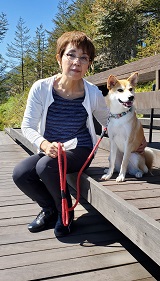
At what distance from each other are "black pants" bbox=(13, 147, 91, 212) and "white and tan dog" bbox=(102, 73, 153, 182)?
0.80ft

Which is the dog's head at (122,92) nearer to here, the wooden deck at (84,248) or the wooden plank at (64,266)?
the wooden deck at (84,248)

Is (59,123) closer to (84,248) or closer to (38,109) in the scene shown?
(38,109)

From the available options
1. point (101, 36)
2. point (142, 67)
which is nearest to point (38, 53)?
point (101, 36)

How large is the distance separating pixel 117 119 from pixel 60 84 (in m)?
0.54

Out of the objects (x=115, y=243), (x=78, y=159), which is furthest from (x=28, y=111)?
(x=115, y=243)

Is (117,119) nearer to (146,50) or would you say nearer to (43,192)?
(43,192)

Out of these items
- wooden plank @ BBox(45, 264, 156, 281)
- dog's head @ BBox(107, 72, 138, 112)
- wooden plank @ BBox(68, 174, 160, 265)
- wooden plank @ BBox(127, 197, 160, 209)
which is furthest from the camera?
dog's head @ BBox(107, 72, 138, 112)

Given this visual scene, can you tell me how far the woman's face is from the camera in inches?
82.1

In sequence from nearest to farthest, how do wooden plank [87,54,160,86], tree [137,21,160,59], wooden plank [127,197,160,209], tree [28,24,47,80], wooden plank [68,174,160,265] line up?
wooden plank [68,174,160,265] → wooden plank [127,197,160,209] → wooden plank [87,54,160,86] → tree [137,21,160,59] → tree [28,24,47,80]

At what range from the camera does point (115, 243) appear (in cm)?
194

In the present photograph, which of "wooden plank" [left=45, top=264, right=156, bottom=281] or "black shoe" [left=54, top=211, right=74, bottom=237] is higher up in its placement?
"black shoe" [left=54, top=211, right=74, bottom=237]

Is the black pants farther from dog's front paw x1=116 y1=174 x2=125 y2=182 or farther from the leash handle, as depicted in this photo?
dog's front paw x1=116 y1=174 x2=125 y2=182

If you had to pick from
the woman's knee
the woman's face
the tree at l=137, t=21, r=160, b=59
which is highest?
the tree at l=137, t=21, r=160, b=59

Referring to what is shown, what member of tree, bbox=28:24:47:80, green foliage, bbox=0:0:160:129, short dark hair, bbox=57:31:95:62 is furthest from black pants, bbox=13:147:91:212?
tree, bbox=28:24:47:80
